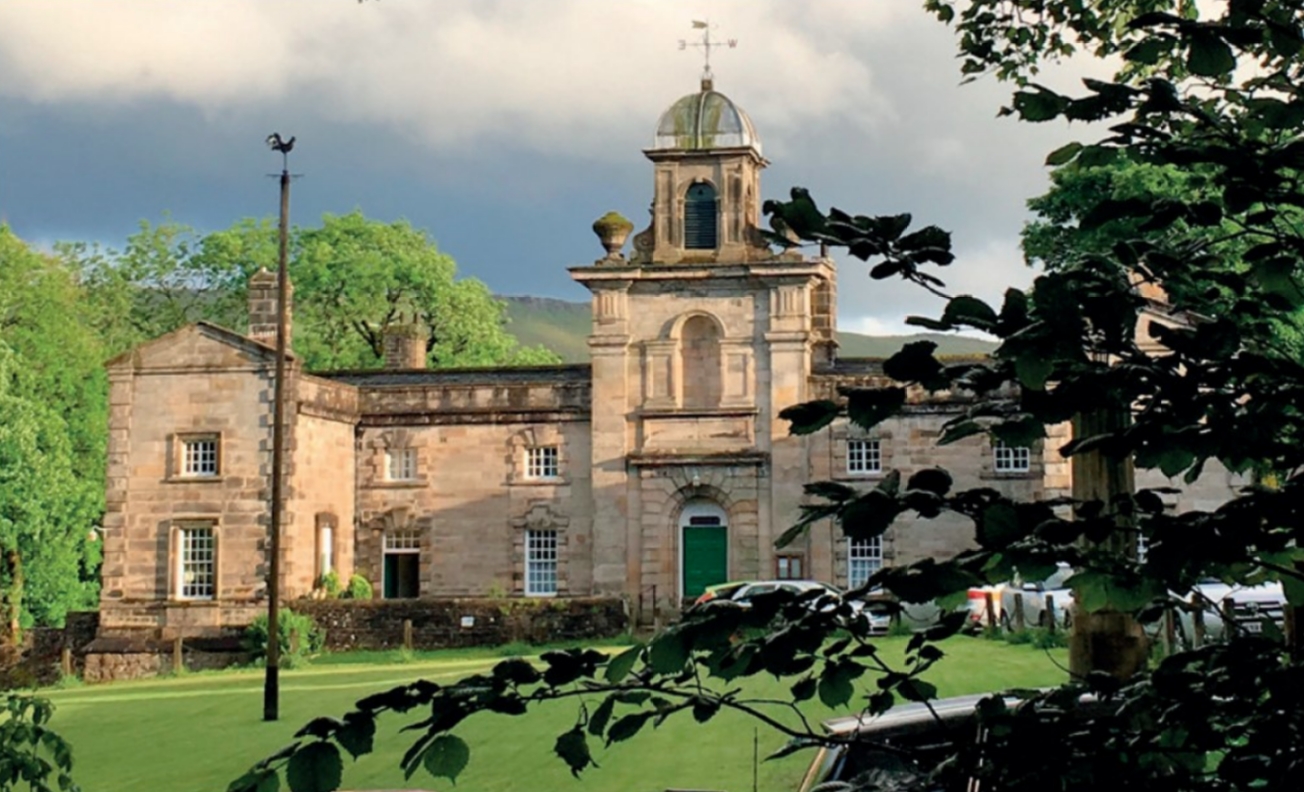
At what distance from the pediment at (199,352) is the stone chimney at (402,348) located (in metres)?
7.91

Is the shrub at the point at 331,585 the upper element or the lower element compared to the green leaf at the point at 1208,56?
lower

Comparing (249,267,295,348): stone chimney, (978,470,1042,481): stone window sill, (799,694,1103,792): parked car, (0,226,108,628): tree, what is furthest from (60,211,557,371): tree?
(799,694,1103,792): parked car

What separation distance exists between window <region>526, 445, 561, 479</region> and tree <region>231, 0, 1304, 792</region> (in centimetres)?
4082

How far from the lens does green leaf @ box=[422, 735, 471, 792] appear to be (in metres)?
3.26

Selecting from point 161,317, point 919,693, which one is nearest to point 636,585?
point 161,317

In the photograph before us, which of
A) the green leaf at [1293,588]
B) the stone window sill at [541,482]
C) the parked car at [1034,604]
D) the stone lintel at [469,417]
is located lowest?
the parked car at [1034,604]

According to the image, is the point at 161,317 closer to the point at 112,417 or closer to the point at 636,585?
the point at 112,417

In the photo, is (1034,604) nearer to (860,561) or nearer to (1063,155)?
(860,561)

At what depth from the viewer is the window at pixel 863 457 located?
142 ft

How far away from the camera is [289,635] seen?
3984cm

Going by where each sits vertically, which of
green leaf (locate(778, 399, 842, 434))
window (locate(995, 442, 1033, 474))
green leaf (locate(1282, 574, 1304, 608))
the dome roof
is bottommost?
green leaf (locate(1282, 574, 1304, 608))

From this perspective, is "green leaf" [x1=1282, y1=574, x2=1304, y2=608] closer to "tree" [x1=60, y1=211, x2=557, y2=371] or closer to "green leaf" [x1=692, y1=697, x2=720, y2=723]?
"green leaf" [x1=692, y1=697, x2=720, y2=723]

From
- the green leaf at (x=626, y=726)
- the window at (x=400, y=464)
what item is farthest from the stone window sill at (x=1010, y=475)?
the green leaf at (x=626, y=726)

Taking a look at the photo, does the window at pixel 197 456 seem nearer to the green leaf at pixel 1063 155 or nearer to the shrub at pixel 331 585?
the shrub at pixel 331 585
